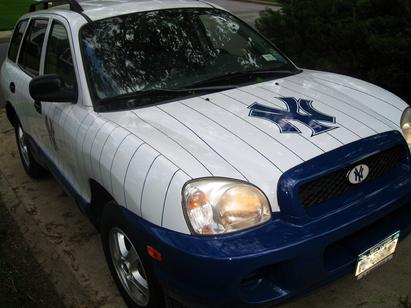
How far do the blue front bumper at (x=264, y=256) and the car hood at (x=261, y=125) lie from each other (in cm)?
19

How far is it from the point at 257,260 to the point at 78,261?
1.86m

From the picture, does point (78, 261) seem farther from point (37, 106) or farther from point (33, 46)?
point (33, 46)

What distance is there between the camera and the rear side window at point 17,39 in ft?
15.1

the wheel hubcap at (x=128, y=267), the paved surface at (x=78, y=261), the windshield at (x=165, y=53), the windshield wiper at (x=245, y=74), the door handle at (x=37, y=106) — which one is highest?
the windshield at (x=165, y=53)

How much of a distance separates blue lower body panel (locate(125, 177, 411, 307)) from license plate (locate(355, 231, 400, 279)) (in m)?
0.09

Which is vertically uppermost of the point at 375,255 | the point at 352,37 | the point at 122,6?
the point at 122,6

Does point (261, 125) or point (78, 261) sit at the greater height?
point (261, 125)

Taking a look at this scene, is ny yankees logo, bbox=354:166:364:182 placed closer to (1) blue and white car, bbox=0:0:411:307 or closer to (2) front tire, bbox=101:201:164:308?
(1) blue and white car, bbox=0:0:411:307

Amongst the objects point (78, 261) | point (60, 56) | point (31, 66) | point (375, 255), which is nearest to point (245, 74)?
point (60, 56)

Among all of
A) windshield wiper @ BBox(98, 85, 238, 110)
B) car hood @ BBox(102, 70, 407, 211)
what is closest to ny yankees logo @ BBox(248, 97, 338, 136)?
car hood @ BBox(102, 70, 407, 211)

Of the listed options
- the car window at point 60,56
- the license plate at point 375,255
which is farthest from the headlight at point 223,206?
the car window at point 60,56

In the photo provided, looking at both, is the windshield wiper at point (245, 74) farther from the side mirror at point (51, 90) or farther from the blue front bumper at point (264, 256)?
the blue front bumper at point (264, 256)

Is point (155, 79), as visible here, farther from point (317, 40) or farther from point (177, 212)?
point (317, 40)

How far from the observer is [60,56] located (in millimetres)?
3416
